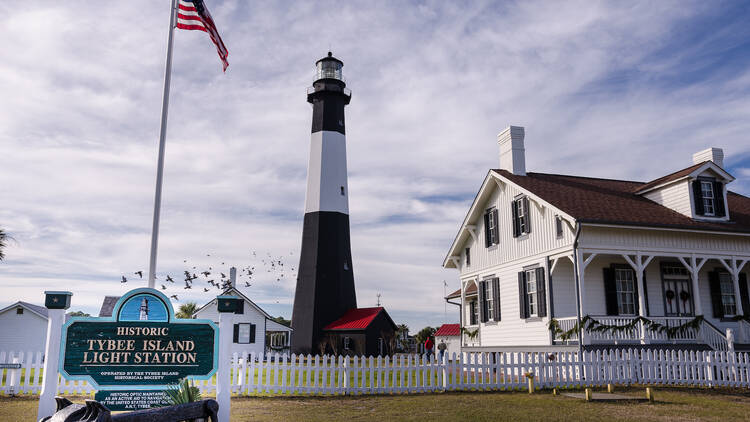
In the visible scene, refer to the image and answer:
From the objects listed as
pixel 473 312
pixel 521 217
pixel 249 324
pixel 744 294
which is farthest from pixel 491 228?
pixel 249 324

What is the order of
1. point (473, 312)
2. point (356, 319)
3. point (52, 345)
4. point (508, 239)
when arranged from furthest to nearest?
point (356, 319), point (473, 312), point (508, 239), point (52, 345)

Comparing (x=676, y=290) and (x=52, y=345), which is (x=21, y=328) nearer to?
(x=52, y=345)

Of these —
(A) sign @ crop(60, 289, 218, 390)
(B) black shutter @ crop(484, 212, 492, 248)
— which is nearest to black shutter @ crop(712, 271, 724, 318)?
(B) black shutter @ crop(484, 212, 492, 248)

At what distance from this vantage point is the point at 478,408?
38.3 feet

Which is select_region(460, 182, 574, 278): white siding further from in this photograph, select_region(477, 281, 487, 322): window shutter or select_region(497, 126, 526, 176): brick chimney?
select_region(497, 126, 526, 176): brick chimney

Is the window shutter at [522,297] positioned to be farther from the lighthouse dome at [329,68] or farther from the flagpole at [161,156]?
the lighthouse dome at [329,68]

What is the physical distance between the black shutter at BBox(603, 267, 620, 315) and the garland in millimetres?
1140

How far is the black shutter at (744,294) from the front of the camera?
20.1 meters

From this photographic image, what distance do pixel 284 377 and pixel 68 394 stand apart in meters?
5.04

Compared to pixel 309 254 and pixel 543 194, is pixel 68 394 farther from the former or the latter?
pixel 309 254

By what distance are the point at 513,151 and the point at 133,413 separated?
1785cm

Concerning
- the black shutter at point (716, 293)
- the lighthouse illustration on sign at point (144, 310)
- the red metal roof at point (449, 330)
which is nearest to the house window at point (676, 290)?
the black shutter at point (716, 293)

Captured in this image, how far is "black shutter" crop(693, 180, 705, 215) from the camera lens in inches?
774

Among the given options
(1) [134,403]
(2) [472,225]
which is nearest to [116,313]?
(1) [134,403]
